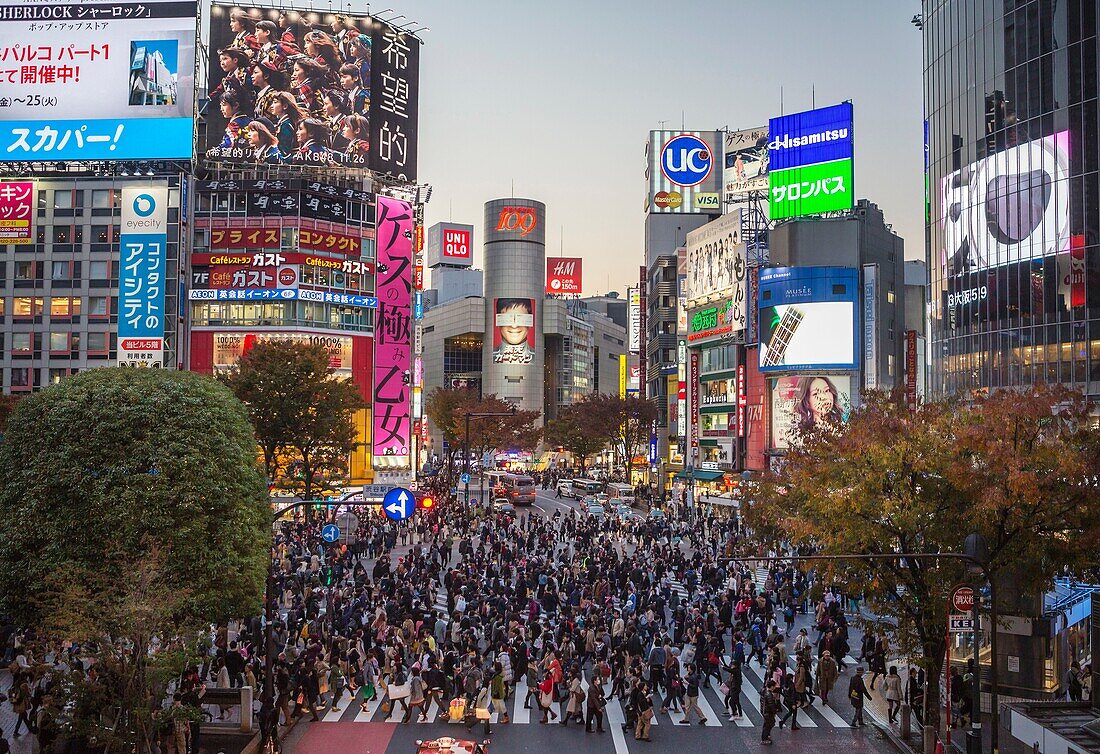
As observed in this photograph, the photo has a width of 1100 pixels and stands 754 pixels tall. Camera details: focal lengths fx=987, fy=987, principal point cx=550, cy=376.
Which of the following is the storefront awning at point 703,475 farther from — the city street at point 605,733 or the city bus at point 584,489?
the city street at point 605,733

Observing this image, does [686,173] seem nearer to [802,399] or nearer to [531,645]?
[802,399]

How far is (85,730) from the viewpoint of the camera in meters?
17.1

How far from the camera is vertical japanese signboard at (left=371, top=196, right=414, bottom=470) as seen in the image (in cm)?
7994

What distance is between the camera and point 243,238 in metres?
77.4

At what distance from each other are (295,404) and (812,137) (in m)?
40.5

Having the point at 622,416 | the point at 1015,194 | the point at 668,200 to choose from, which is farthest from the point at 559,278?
the point at 1015,194

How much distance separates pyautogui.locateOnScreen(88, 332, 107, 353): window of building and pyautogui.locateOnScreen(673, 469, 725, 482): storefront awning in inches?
1747

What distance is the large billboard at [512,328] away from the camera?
144m

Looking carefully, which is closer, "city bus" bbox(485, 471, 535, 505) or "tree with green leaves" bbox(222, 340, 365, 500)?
"tree with green leaves" bbox(222, 340, 365, 500)

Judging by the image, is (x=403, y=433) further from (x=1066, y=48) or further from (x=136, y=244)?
(x=1066, y=48)

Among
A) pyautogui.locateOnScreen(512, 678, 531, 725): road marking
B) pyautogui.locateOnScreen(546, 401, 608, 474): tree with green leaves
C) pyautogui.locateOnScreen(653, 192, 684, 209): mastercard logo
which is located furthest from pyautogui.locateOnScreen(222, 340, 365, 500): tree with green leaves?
pyautogui.locateOnScreen(653, 192, 684, 209): mastercard logo

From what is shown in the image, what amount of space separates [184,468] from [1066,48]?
42.7m

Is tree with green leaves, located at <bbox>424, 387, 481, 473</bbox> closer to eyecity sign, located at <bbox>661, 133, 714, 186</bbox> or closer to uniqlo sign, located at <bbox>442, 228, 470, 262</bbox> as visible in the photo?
eyecity sign, located at <bbox>661, 133, 714, 186</bbox>

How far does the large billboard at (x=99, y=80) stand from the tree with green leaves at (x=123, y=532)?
187ft
